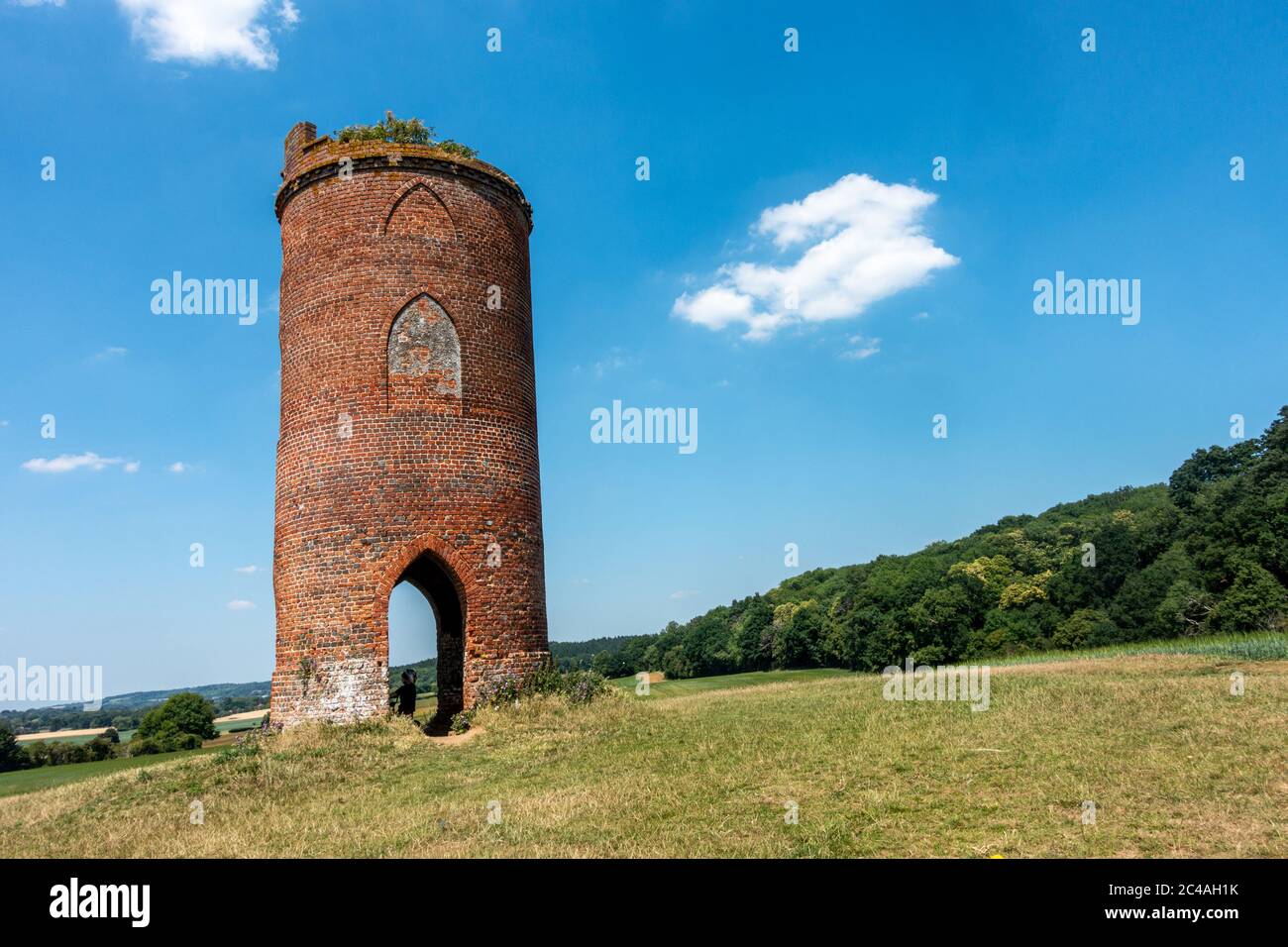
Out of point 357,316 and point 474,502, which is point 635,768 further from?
point 357,316

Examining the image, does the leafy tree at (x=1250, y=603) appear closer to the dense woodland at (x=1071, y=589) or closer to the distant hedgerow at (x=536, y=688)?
the dense woodland at (x=1071, y=589)

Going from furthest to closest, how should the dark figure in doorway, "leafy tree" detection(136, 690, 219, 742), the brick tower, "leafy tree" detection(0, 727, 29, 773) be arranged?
"leafy tree" detection(136, 690, 219, 742) < "leafy tree" detection(0, 727, 29, 773) < the dark figure in doorway < the brick tower

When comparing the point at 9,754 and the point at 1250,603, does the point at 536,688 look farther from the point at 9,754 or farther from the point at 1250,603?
the point at 9,754

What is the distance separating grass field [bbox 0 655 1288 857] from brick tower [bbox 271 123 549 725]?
1.54m

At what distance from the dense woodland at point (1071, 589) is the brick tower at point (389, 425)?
1191 centimetres

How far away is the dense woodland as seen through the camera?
36438 millimetres

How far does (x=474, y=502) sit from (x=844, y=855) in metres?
9.99

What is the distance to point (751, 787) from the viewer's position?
9234 millimetres

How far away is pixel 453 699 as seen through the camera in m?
18.2

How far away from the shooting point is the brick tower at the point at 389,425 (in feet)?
47.2

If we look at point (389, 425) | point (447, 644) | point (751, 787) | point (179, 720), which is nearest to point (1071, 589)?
point (447, 644)

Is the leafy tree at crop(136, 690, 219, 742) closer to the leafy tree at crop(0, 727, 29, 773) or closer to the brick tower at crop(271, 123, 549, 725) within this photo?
the leafy tree at crop(0, 727, 29, 773)

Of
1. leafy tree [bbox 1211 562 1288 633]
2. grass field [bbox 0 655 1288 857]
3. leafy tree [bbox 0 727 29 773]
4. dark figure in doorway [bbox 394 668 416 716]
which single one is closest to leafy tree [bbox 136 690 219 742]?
leafy tree [bbox 0 727 29 773]
